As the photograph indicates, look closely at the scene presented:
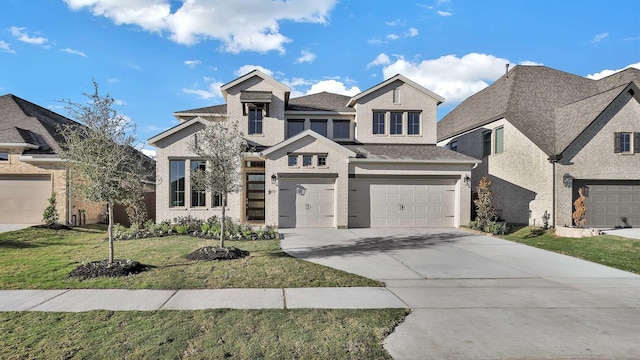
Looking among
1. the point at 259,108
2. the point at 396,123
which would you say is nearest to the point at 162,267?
the point at 259,108

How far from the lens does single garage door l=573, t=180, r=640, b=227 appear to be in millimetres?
16109

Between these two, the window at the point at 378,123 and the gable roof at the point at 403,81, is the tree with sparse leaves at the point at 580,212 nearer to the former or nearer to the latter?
the gable roof at the point at 403,81

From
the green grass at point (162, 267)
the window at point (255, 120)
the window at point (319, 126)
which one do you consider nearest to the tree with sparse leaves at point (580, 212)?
the window at point (319, 126)

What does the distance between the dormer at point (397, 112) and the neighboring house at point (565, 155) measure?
4.24 metres

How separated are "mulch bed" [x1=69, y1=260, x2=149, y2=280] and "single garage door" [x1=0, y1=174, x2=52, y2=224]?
12092 mm

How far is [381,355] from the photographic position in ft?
13.1

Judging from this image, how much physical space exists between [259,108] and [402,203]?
8629 mm

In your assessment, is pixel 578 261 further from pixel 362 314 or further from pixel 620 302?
pixel 362 314

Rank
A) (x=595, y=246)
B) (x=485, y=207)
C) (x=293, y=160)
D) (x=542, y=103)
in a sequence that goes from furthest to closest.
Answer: (x=542, y=103) < (x=293, y=160) < (x=485, y=207) < (x=595, y=246)

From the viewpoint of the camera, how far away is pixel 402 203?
16203 millimetres

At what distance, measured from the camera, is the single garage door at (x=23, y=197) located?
16.5 m

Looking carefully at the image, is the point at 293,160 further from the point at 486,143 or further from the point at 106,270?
the point at 486,143

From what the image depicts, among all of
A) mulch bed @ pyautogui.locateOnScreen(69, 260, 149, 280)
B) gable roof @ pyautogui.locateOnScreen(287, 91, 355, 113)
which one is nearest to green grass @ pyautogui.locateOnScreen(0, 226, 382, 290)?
mulch bed @ pyautogui.locateOnScreen(69, 260, 149, 280)

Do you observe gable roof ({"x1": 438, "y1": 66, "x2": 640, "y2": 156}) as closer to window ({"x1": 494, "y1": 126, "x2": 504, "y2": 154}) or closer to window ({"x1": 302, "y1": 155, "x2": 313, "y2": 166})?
window ({"x1": 494, "y1": 126, "x2": 504, "y2": 154})
